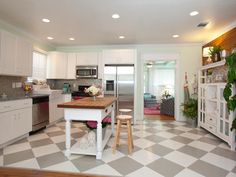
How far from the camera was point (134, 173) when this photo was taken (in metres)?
2.20

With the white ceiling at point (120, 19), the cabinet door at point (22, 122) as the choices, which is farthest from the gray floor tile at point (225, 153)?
the cabinet door at point (22, 122)

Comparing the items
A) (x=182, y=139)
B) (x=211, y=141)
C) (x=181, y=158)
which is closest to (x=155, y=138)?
(x=182, y=139)

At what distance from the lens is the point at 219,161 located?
8.46 feet

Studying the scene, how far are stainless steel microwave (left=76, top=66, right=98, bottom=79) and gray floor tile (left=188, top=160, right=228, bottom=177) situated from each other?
3.87 meters

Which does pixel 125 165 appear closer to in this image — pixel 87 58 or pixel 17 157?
pixel 17 157

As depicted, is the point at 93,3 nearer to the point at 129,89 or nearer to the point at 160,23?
the point at 160,23

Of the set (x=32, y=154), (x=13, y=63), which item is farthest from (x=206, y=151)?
(x=13, y=63)

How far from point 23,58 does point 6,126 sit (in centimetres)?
158

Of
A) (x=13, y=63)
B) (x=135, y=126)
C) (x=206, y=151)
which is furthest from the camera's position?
(x=135, y=126)

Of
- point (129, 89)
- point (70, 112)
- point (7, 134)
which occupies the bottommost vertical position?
point (7, 134)

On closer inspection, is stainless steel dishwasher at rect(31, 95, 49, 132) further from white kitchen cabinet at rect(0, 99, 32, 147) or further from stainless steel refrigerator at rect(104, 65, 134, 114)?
stainless steel refrigerator at rect(104, 65, 134, 114)

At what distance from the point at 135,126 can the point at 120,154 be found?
1.98m

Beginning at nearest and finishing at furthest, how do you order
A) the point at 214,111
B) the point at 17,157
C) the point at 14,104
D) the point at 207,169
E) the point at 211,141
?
the point at 207,169 < the point at 17,157 < the point at 14,104 < the point at 211,141 < the point at 214,111

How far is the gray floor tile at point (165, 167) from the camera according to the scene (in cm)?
221
